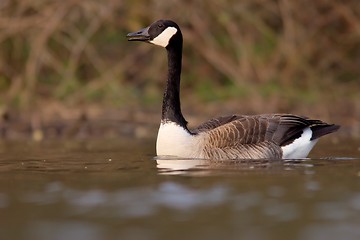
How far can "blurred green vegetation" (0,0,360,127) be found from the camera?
16.0 m

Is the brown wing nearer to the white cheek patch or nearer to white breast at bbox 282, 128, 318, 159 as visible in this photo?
white breast at bbox 282, 128, 318, 159

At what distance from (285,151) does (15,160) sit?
9.77 ft

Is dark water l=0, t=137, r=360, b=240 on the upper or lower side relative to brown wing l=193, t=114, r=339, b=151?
lower

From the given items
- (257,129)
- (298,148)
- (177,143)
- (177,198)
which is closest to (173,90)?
(177,143)

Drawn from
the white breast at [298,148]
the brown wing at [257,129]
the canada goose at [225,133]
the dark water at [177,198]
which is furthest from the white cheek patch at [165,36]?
the white breast at [298,148]

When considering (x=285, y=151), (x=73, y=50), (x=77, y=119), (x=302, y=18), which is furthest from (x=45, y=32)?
(x=285, y=151)

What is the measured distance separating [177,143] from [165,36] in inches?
58.6

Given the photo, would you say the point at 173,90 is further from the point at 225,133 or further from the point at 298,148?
the point at 298,148

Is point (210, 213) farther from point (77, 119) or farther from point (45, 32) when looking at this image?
point (45, 32)

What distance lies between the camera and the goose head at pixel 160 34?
1103 centimetres

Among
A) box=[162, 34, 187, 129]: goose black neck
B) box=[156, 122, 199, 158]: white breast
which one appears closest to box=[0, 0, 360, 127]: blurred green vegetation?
box=[162, 34, 187, 129]: goose black neck

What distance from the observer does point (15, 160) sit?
35.1 feet

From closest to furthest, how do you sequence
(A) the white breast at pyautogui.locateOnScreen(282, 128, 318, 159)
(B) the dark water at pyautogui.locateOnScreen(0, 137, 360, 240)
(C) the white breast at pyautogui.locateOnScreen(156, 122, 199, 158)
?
(B) the dark water at pyautogui.locateOnScreen(0, 137, 360, 240), (C) the white breast at pyautogui.locateOnScreen(156, 122, 199, 158), (A) the white breast at pyautogui.locateOnScreen(282, 128, 318, 159)

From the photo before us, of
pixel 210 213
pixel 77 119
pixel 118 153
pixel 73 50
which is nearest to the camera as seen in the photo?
pixel 210 213
